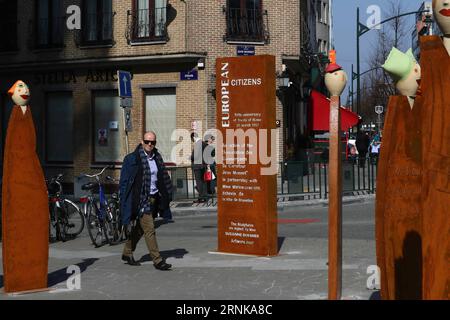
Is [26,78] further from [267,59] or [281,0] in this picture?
[267,59]

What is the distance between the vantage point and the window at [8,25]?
1107 inches

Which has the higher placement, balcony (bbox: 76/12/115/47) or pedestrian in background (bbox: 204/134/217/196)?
balcony (bbox: 76/12/115/47)

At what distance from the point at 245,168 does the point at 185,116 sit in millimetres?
13995

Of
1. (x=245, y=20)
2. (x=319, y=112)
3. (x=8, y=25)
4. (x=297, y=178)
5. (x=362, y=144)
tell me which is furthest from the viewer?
(x=362, y=144)

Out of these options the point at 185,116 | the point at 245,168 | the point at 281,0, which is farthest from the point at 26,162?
the point at 281,0

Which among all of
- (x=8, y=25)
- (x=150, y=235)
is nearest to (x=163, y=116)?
(x=8, y=25)

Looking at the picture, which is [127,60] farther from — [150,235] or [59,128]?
[150,235]

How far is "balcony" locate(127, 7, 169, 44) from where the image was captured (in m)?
24.8

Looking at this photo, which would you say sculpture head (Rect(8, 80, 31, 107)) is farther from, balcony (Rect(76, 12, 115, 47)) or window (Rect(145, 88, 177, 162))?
balcony (Rect(76, 12, 115, 47))

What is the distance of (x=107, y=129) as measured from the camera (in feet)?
85.8

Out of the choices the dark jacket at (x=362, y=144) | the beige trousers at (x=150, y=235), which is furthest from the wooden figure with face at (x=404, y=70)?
the dark jacket at (x=362, y=144)

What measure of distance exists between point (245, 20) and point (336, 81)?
61.0 feet

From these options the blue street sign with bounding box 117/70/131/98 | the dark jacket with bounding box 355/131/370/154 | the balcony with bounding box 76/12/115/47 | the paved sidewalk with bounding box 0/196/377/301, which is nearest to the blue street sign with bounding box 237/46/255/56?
the balcony with bounding box 76/12/115/47

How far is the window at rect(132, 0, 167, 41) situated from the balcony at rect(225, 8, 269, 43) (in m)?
2.34
